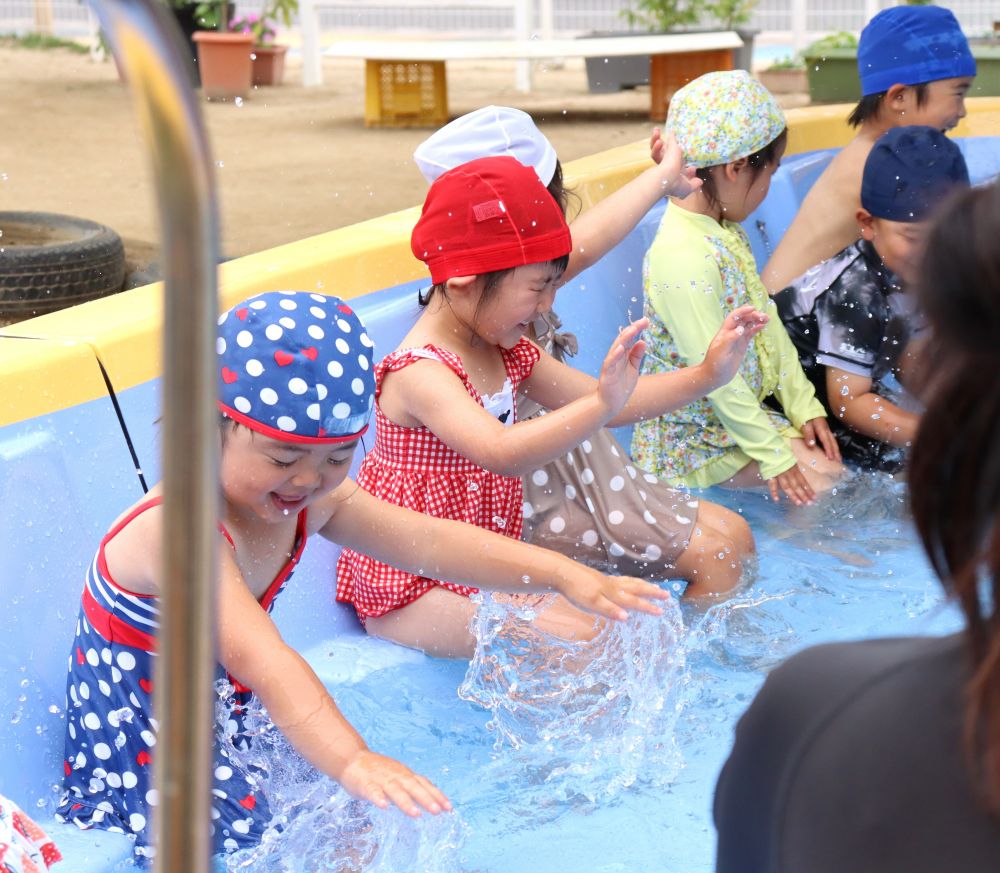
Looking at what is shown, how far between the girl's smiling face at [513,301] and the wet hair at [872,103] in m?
1.85

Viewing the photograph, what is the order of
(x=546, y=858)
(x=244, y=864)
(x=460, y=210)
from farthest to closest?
(x=460, y=210), (x=546, y=858), (x=244, y=864)

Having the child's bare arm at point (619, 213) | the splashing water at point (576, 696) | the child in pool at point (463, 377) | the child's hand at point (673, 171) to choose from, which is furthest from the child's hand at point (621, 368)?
the child's hand at point (673, 171)

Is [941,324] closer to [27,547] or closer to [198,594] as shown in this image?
[198,594]

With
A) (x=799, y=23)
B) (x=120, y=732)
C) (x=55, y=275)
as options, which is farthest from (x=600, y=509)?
(x=799, y=23)

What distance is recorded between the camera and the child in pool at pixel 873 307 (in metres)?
3.49

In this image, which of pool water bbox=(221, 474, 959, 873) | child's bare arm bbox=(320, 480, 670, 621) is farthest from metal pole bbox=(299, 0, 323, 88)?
child's bare arm bbox=(320, 480, 670, 621)

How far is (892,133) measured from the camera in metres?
3.60

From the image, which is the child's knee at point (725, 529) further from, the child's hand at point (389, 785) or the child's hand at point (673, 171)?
the child's hand at point (389, 785)

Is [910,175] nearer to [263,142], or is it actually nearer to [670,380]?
[670,380]

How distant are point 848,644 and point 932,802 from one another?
0.39ft

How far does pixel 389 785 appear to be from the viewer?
67.5 inches

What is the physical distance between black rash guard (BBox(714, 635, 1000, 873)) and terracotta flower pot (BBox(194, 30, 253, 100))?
9.75 metres

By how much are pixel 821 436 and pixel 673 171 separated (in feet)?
2.70

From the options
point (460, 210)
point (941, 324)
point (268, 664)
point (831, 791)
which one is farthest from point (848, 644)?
point (460, 210)
